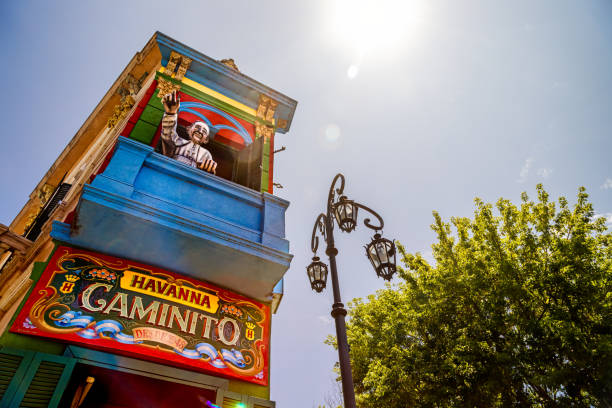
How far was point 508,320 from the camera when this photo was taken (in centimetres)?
1058

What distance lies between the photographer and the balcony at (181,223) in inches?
210

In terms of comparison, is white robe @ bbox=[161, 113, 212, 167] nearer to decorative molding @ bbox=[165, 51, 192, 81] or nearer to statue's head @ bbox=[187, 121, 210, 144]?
statue's head @ bbox=[187, 121, 210, 144]

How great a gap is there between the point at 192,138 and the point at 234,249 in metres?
3.25

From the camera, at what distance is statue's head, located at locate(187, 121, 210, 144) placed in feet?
25.5

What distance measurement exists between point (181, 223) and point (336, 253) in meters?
2.93

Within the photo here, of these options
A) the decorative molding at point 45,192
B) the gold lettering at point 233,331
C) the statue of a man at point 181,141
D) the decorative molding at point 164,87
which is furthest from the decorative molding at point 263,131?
the decorative molding at point 45,192

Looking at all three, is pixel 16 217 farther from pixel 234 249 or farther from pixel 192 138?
pixel 234 249

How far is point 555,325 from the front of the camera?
9.18 metres

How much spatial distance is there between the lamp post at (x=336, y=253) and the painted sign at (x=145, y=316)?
1391 mm

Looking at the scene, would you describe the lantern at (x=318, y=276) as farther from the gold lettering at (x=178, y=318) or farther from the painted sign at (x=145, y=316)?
the gold lettering at (x=178, y=318)

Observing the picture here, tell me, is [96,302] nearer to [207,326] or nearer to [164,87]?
[207,326]

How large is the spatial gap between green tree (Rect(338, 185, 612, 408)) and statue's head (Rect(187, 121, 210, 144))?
924cm

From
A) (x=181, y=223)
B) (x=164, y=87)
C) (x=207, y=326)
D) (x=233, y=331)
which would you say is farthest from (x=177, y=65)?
(x=233, y=331)

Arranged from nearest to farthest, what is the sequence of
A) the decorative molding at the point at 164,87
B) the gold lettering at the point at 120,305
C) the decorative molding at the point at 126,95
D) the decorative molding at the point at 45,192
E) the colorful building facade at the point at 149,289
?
the colorful building facade at the point at 149,289
the gold lettering at the point at 120,305
the decorative molding at the point at 164,87
the decorative molding at the point at 126,95
the decorative molding at the point at 45,192
